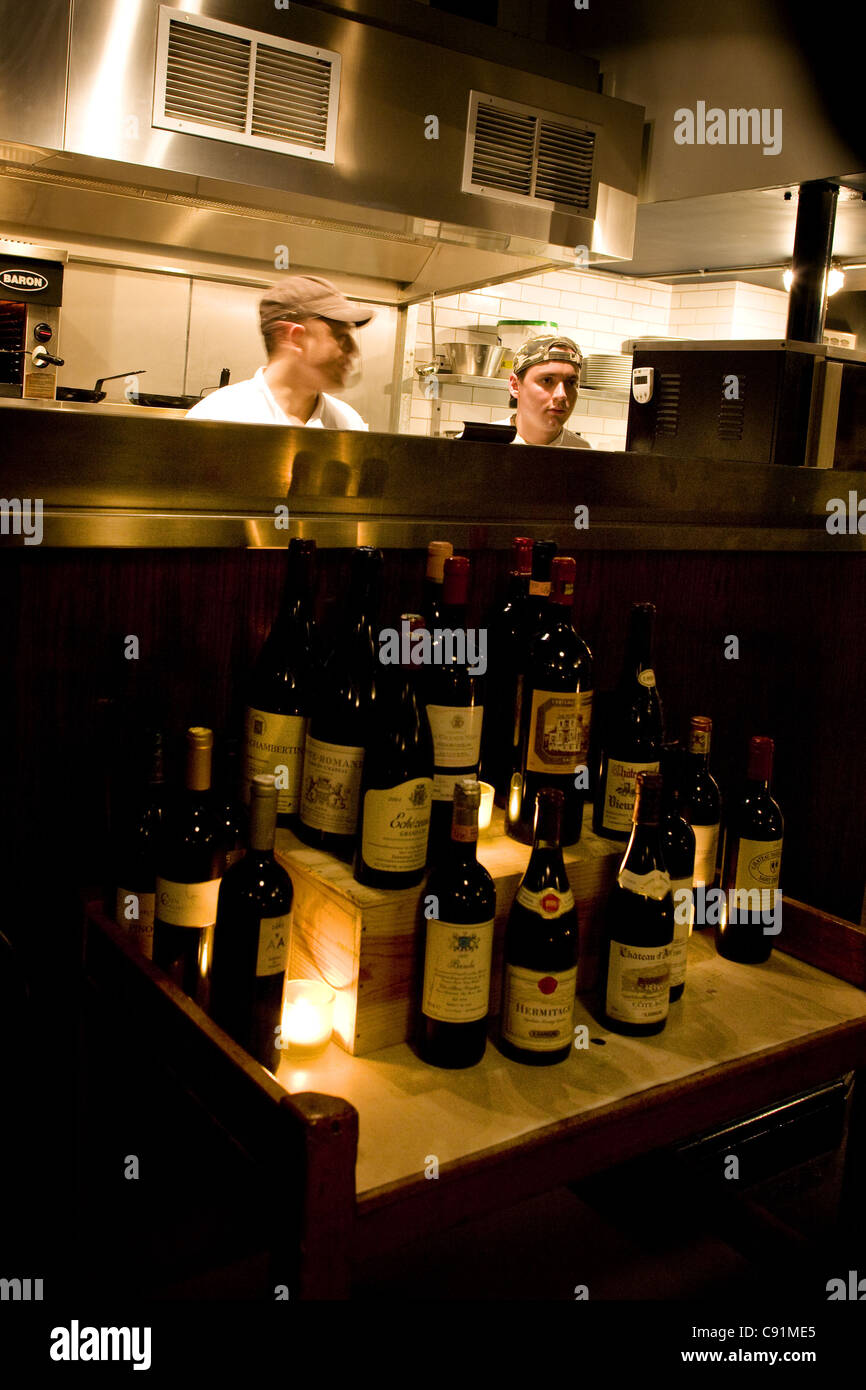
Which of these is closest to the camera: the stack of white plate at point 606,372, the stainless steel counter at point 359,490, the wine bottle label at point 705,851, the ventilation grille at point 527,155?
the stainless steel counter at point 359,490

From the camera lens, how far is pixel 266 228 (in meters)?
4.09

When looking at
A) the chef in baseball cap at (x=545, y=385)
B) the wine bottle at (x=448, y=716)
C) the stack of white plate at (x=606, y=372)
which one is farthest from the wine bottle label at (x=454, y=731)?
the stack of white plate at (x=606, y=372)

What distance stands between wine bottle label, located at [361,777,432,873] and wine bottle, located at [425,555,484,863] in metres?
0.10

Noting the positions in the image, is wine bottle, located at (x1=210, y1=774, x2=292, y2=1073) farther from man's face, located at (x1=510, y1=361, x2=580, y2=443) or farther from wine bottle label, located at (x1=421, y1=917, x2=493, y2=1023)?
man's face, located at (x1=510, y1=361, x2=580, y2=443)

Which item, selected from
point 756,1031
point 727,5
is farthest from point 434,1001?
point 727,5

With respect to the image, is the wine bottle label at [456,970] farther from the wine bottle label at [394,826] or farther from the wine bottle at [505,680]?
the wine bottle at [505,680]

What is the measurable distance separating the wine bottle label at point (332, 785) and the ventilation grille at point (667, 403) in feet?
4.60

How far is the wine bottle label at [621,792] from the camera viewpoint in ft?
4.99

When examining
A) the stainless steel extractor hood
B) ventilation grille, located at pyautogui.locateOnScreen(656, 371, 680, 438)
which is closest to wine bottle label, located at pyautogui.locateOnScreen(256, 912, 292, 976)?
ventilation grille, located at pyautogui.locateOnScreen(656, 371, 680, 438)

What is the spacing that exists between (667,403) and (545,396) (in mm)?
1483

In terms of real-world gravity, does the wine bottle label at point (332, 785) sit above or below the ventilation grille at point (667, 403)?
below

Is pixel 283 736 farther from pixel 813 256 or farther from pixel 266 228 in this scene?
pixel 266 228

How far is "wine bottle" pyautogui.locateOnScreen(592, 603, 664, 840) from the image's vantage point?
1.52 meters
